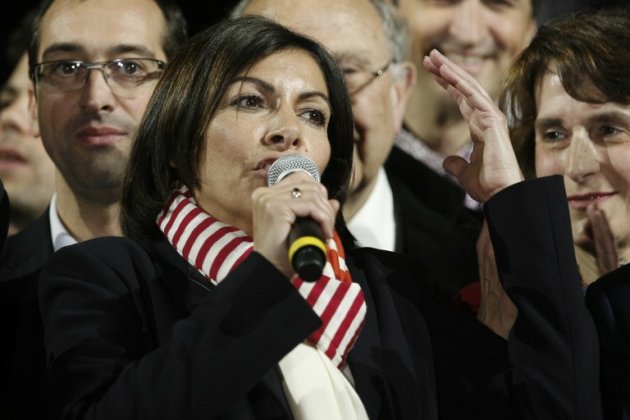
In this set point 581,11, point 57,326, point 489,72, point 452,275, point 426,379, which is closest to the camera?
point 57,326

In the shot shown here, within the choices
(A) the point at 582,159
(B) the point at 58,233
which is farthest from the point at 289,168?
(B) the point at 58,233

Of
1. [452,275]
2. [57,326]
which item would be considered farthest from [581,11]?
[57,326]

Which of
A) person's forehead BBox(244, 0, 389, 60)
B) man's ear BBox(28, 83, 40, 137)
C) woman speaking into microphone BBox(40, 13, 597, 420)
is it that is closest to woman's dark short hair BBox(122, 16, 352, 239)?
woman speaking into microphone BBox(40, 13, 597, 420)

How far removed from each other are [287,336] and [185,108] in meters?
0.69

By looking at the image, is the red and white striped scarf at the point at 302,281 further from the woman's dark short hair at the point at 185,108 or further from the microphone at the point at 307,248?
the microphone at the point at 307,248

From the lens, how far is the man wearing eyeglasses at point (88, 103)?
3.27 metres

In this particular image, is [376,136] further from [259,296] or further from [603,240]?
[259,296]

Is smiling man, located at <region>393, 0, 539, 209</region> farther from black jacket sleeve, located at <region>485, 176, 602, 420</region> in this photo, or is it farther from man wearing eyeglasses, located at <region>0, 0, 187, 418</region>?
black jacket sleeve, located at <region>485, 176, 602, 420</region>

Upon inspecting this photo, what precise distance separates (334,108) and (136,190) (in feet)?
1.68

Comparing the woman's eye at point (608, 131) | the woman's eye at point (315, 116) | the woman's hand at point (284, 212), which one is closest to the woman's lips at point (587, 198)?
the woman's eye at point (608, 131)

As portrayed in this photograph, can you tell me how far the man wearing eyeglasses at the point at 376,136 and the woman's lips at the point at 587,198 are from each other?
53cm

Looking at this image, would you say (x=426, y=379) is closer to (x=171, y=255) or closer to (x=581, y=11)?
(x=171, y=255)

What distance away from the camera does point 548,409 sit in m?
2.41

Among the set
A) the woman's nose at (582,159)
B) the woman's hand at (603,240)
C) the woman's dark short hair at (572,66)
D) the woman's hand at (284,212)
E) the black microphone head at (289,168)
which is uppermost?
the woman's dark short hair at (572,66)
